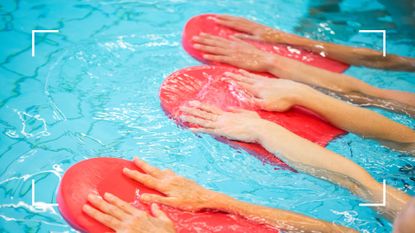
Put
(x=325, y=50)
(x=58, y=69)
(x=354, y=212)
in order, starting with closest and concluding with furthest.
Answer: (x=354, y=212) → (x=58, y=69) → (x=325, y=50)

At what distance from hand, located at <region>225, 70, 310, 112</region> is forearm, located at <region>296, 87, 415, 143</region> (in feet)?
0.10

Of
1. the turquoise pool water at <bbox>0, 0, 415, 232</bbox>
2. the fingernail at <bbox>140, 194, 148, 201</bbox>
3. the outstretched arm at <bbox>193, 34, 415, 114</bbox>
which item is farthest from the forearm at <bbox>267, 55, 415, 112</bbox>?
the fingernail at <bbox>140, 194, 148, 201</bbox>

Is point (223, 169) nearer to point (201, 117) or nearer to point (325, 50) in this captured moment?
point (201, 117)

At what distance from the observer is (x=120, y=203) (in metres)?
2.23

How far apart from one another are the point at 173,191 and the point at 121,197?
0.24 metres

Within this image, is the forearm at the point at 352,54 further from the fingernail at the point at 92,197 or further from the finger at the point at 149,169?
the fingernail at the point at 92,197

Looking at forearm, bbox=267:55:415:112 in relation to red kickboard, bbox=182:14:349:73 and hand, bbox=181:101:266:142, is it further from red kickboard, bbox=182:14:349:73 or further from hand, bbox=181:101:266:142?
hand, bbox=181:101:266:142

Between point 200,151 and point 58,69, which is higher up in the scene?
point 58,69

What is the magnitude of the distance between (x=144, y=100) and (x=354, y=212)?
1.39m

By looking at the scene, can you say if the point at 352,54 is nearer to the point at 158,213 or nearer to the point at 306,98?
the point at 306,98

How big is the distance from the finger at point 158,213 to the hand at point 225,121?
0.63 m

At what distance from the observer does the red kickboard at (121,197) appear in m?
2.24

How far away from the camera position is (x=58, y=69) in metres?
3.36

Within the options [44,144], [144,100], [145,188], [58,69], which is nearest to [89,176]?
[145,188]
